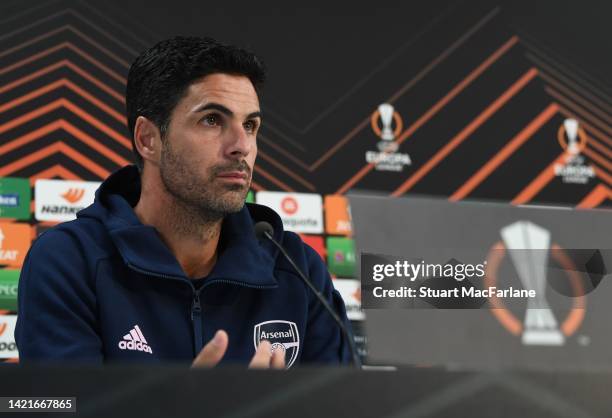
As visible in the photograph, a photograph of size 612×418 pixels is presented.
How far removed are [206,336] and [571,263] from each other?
0.72 m

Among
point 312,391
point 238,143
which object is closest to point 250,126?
point 238,143

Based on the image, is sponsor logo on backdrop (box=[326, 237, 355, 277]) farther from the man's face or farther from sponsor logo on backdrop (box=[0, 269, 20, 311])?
the man's face

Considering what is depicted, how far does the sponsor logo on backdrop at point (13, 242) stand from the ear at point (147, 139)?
1.00m

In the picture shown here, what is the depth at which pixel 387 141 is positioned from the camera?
2.79 meters

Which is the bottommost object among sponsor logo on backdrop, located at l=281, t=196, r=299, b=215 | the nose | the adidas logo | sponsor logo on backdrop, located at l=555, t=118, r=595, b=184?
the adidas logo

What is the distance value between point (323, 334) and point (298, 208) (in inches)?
50.7

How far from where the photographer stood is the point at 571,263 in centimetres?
71

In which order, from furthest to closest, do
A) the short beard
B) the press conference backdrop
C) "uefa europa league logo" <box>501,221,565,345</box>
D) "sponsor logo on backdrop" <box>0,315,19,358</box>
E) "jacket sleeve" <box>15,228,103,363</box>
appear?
the press conference backdrop → "sponsor logo on backdrop" <box>0,315,19,358</box> → the short beard → "jacket sleeve" <box>15,228,103,363</box> → "uefa europa league logo" <box>501,221,565,345</box>

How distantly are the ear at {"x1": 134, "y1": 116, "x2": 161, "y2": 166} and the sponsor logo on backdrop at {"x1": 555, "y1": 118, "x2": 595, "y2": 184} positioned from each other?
1.96m

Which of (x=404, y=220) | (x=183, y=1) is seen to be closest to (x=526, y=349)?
(x=404, y=220)

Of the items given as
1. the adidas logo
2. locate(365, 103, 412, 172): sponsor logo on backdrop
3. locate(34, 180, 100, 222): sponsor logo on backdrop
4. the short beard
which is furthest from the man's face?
locate(365, 103, 412, 172): sponsor logo on backdrop

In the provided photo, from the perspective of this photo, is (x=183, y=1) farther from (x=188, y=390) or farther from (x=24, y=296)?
(x=188, y=390)

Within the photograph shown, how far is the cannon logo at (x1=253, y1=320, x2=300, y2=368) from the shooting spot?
131 centimetres

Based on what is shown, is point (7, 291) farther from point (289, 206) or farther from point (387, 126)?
point (387, 126)
